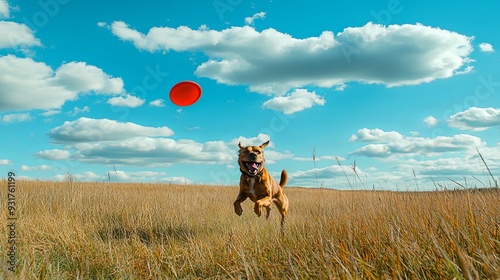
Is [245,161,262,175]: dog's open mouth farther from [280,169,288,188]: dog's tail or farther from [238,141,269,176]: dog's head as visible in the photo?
[280,169,288,188]: dog's tail

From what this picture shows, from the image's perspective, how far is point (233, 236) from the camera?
605 cm

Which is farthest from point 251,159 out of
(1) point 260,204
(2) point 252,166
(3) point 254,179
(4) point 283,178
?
(4) point 283,178

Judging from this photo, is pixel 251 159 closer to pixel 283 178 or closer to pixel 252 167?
pixel 252 167

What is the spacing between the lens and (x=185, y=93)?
8.82m

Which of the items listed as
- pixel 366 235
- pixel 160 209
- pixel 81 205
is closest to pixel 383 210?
pixel 366 235

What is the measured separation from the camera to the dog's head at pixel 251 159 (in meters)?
6.74

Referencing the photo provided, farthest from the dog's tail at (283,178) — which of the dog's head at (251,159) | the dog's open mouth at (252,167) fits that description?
the dog's open mouth at (252,167)

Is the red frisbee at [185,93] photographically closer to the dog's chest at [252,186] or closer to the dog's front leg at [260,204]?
the dog's chest at [252,186]

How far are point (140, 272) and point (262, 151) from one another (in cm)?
298

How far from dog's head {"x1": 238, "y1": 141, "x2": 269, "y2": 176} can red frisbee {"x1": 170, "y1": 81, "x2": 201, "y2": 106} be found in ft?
7.56

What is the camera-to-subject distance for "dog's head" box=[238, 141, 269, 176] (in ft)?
22.1

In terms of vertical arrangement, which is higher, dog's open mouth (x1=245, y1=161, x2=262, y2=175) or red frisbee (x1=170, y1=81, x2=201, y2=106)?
red frisbee (x1=170, y1=81, x2=201, y2=106)

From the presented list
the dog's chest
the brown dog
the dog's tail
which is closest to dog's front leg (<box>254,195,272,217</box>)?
the brown dog

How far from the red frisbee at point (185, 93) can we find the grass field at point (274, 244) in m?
2.39
